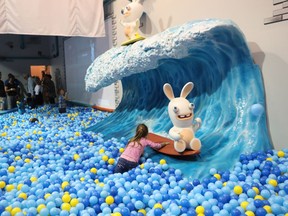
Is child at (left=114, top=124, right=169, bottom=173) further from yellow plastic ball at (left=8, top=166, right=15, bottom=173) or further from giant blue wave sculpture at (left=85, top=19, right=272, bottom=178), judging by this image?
yellow plastic ball at (left=8, top=166, right=15, bottom=173)

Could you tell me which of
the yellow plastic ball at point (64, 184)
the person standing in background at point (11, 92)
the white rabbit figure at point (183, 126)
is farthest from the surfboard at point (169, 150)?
the person standing in background at point (11, 92)

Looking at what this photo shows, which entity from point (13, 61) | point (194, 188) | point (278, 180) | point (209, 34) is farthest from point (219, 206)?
point (13, 61)

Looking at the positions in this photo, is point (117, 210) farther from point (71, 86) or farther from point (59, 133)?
point (71, 86)

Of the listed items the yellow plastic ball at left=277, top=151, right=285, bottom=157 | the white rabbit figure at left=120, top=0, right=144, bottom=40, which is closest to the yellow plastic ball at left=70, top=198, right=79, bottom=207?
the yellow plastic ball at left=277, top=151, right=285, bottom=157

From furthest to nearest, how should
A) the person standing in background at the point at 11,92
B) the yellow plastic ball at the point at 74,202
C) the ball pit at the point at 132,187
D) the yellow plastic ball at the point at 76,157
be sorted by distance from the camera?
the person standing in background at the point at 11,92 → the yellow plastic ball at the point at 76,157 → the yellow plastic ball at the point at 74,202 → the ball pit at the point at 132,187

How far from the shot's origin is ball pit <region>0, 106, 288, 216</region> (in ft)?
5.90

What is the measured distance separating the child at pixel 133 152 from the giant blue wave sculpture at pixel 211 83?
20 cm

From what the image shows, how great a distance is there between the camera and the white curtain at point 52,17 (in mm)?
5137

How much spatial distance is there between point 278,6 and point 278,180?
1608 mm

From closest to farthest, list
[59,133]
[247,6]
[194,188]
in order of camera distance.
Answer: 1. [194,188]
2. [247,6]
3. [59,133]

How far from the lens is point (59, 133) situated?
4.36 m

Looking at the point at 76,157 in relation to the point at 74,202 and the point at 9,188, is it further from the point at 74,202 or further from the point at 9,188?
the point at 74,202

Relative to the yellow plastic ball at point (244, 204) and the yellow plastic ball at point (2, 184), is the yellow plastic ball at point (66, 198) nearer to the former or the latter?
the yellow plastic ball at point (2, 184)

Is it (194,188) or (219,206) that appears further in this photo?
(194,188)
